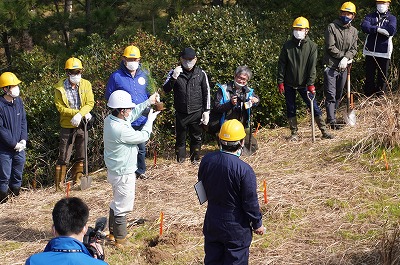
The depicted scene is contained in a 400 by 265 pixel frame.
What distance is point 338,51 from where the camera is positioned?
10.1 meters

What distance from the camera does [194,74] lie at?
9.23 metres

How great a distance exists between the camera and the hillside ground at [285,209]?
22.5ft

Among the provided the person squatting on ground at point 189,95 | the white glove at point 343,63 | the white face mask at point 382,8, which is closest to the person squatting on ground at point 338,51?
the white glove at point 343,63

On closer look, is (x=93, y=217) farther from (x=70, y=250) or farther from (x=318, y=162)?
(x=70, y=250)

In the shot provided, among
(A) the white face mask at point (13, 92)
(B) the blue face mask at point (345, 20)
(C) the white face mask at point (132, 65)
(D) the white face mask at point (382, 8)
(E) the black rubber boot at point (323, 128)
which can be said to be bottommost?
(E) the black rubber boot at point (323, 128)

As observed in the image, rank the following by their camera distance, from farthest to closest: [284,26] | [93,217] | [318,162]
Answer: [284,26] < [318,162] < [93,217]

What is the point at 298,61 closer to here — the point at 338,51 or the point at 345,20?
the point at 338,51

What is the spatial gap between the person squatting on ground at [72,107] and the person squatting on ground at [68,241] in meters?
4.45

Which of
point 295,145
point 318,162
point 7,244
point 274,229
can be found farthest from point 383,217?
point 7,244

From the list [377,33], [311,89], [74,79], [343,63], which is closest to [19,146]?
[74,79]

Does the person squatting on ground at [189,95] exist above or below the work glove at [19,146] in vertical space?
above

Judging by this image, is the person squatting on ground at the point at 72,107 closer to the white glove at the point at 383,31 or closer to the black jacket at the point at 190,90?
the black jacket at the point at 190,90

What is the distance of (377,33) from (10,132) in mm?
5624

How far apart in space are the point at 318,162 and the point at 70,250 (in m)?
5.61
